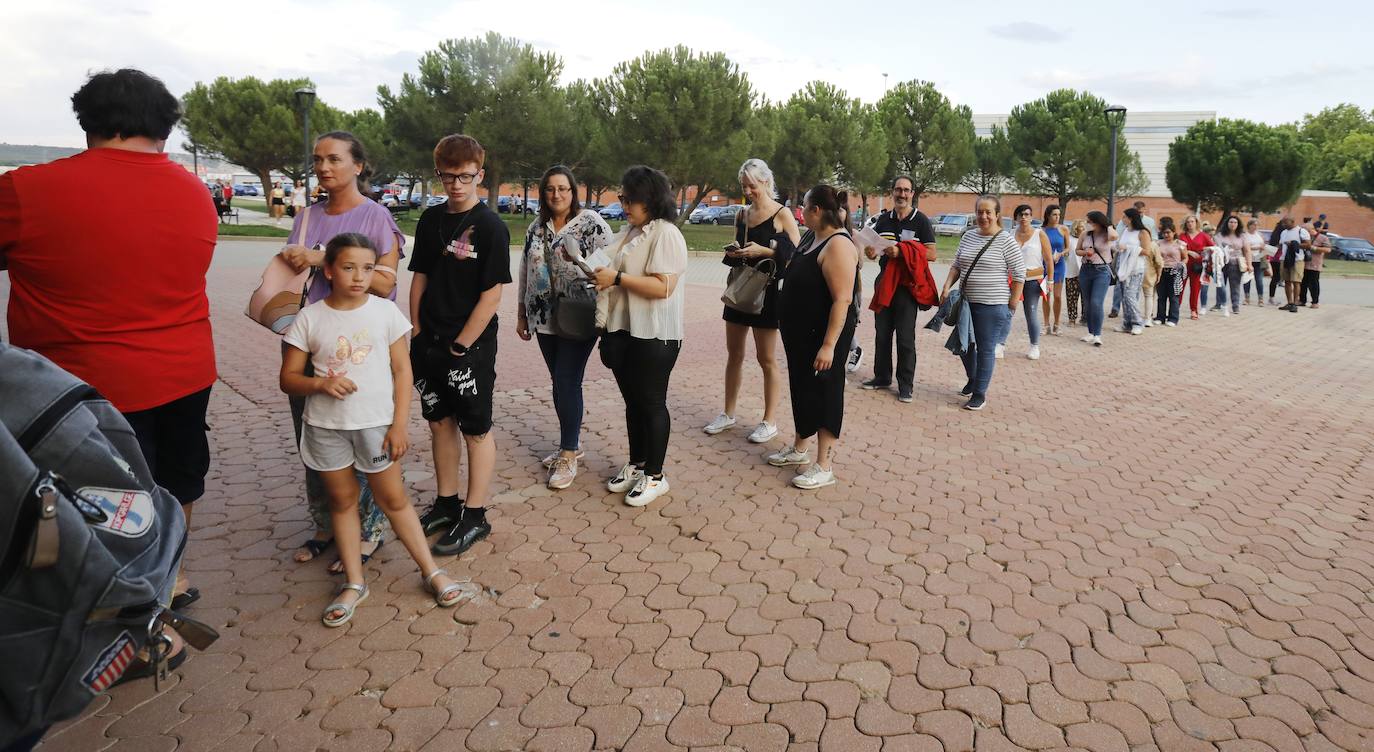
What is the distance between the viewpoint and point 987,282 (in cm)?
714

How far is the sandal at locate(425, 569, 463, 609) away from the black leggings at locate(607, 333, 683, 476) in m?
1.38

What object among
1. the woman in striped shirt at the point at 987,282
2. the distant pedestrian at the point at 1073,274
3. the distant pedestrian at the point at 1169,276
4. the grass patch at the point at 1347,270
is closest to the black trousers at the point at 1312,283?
the distant pedestrian at the point at 1169,276

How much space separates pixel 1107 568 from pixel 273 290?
12.4ft

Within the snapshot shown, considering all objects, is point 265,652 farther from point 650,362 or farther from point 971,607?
point 971,607

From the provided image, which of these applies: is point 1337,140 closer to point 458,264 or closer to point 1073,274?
point 1073,274

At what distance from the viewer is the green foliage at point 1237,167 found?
39.2m

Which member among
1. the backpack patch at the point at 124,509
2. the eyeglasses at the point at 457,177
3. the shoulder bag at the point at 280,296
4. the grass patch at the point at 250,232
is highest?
the grass patch at the point at 250,232

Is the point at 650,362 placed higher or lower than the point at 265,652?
higher

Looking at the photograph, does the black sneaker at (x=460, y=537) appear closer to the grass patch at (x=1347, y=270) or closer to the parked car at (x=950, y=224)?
the grass patch at (x=1347, y=270)

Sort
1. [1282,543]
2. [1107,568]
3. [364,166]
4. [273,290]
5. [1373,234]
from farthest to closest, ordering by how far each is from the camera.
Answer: [1373,234], [1282,543], [1107,568], [364,166], [273,290]

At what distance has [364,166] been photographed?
368 cm

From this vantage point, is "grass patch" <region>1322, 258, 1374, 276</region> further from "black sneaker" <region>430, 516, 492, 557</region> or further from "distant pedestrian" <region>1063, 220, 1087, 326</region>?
"black sneaker" <region>430, 516, 492, 557</region>

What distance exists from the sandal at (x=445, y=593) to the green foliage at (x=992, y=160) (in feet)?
153

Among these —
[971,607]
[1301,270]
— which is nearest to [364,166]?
[971,607]
